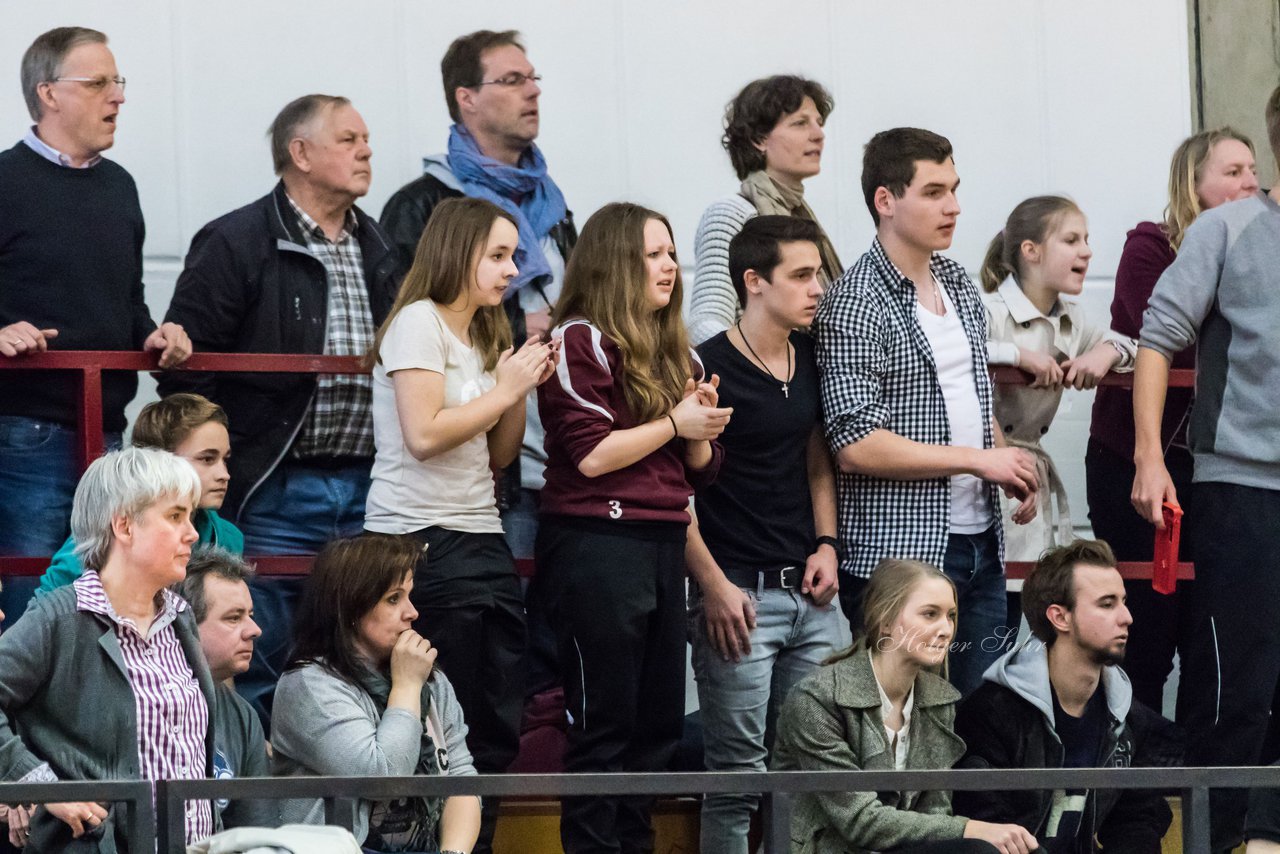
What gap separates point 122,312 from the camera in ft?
16.8

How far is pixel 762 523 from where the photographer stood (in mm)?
4875

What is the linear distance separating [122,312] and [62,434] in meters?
0.38

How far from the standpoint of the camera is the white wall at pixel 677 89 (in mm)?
6289

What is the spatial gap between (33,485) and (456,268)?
1.12 m

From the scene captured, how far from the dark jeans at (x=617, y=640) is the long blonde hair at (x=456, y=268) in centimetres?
49

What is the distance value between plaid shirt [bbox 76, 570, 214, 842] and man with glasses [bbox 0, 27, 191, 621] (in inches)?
40.8

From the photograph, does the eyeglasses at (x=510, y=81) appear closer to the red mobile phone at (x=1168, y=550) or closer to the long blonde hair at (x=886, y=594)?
the long blonde hair at (x=886, y=594)

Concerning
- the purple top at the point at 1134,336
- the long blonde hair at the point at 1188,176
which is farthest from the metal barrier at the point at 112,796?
the long blonde hair at the point at 1188,176

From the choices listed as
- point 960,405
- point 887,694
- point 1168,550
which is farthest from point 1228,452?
point 887,694

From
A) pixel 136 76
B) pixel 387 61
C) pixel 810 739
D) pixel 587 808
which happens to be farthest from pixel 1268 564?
pixel 136 76

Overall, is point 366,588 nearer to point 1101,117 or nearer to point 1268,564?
point 1268,564

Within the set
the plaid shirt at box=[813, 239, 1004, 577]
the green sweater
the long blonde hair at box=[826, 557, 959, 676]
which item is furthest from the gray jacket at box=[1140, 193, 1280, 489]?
the green sweater

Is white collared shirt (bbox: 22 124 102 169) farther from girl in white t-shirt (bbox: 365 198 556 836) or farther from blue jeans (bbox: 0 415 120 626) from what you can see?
girl in white t-shirt (bbox: 365 198 556 836)

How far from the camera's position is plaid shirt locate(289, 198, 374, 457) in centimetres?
511
